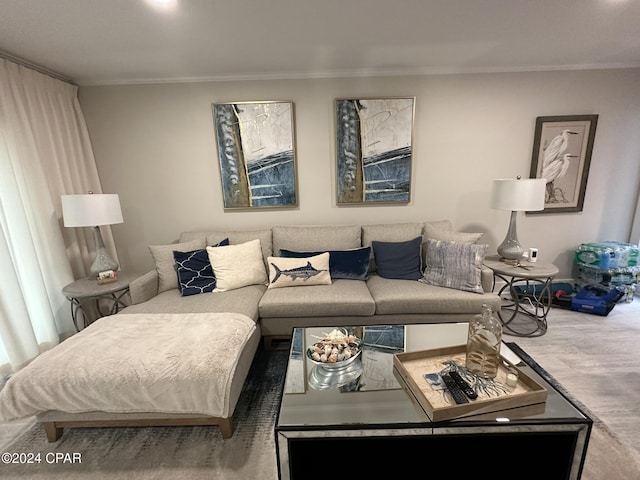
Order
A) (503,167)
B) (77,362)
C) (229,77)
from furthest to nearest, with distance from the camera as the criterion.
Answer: (503,167) < (229,77) < (77,362)

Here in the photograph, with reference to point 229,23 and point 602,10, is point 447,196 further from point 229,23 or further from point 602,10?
point 229,23

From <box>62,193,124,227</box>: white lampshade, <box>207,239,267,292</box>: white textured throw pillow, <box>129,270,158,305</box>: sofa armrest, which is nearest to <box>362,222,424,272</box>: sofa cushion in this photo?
<box>207,239,267,292</box>: white textured throw pillow

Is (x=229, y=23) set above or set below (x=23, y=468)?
above

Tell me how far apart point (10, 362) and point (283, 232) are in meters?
2.25

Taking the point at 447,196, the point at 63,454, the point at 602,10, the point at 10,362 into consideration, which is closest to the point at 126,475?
the point at 63,454

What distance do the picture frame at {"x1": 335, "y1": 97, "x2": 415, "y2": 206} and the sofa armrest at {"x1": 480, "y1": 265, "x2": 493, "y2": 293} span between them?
1067 mm

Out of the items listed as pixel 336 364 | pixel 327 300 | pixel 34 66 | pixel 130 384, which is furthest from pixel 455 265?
pixel 34 66

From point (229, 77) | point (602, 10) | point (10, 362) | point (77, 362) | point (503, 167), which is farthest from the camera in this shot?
point (503, 167)

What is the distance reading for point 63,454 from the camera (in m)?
1.51

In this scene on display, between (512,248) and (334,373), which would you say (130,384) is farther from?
(512,248)

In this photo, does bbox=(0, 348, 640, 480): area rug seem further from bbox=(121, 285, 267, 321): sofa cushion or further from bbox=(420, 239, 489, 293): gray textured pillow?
bbox=(420, 239, 489, 293): gray textured pillow

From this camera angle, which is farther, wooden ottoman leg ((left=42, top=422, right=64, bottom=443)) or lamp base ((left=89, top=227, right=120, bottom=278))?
lamp base ((left=89, top=227, right=120, bottom=278))

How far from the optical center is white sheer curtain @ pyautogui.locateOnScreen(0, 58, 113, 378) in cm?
212

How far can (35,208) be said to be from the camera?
2305 millimetres
